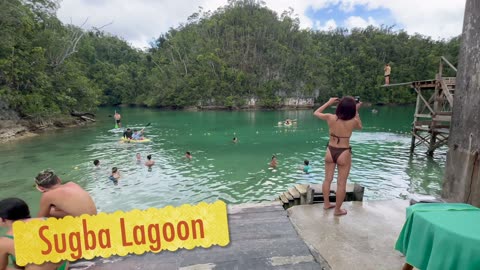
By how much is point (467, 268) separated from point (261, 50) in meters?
68.5

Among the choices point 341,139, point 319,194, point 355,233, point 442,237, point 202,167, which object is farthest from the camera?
point 202,167

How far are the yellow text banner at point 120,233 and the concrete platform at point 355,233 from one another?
4.40 feet

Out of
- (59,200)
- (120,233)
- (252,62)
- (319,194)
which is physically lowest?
(319,194)

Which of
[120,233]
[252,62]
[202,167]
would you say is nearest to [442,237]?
[120,233]

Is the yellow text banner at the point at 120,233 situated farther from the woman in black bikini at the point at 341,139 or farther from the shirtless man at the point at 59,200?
the woman in black bikini at the point at 341,139

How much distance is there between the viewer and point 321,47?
256 feet

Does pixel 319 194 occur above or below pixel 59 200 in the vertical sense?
below

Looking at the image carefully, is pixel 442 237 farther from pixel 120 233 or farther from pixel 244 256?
pixel 120 233

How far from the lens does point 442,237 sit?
7.63ft

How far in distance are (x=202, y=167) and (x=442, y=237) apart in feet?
45.0

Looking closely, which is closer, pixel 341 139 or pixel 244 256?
pixel 244 256

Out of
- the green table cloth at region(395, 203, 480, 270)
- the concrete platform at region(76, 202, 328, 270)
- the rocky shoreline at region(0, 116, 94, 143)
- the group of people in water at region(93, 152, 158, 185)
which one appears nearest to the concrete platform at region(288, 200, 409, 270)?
the concrete platform at region(76, 202, 328, 270)

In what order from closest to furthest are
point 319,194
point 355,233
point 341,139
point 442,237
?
point 442,237, point 355,233, point 341,139, point 319,194

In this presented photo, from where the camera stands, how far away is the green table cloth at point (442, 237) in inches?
85.8
